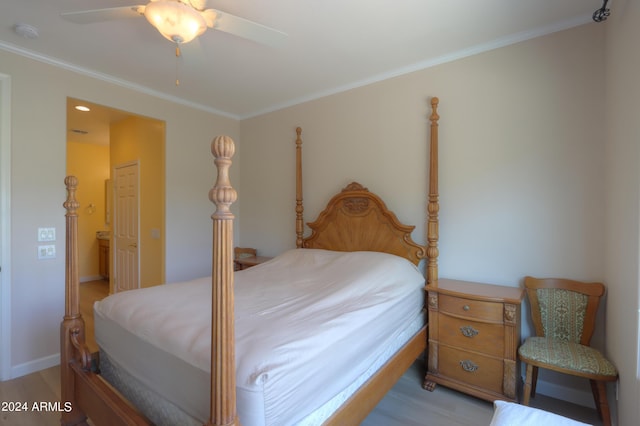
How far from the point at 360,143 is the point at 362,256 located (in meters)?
1.24

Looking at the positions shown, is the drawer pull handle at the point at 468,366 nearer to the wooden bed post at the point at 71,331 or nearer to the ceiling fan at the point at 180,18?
the wooden bed post at the point at 71,331

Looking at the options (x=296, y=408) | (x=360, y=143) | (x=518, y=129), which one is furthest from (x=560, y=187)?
(x=296, y=408)

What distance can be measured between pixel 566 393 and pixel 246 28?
10.5 ft

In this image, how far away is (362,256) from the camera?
2.53 meters

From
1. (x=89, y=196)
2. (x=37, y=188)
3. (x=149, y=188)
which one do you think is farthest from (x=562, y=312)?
(x=89, y=196)

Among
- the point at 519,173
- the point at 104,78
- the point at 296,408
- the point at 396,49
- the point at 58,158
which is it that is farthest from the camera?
the point at 104,78

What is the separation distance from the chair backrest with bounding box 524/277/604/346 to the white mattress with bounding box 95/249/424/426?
2.65 ft

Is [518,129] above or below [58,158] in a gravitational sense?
above

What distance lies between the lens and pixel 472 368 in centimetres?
208

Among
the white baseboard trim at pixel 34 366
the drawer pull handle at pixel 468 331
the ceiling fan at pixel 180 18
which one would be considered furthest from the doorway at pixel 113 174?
the drawer pull handle at pixel 468 331

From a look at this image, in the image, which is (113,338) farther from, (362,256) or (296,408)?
(362,256)

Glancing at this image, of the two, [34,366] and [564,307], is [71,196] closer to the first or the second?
[34,366]

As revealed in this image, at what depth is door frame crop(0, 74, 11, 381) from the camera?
2398mm

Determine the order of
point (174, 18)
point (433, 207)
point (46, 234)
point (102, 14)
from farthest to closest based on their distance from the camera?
point (46, 234), point (433, 207), point (102, 14), point (174, 18)
